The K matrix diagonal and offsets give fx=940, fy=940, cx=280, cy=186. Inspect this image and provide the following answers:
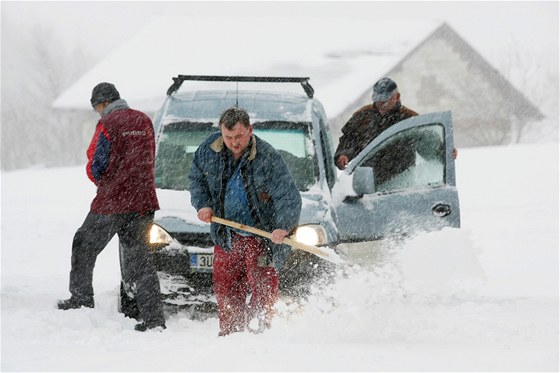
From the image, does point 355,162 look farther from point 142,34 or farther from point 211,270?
point 142,34

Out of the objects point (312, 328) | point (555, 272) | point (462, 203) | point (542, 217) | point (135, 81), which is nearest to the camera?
point (312, 328)

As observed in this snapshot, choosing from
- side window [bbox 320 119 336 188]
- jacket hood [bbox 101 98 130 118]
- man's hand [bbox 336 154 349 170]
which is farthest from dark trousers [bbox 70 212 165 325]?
man's hand [bbox 336 154 349 170]

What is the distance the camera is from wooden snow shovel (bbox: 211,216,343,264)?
574 centimetres

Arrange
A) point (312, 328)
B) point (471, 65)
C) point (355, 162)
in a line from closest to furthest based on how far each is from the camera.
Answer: point (312, 328) < point (355, 162) < point (471, 65)

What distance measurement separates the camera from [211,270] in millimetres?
6527

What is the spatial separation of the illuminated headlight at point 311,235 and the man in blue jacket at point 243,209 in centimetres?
54

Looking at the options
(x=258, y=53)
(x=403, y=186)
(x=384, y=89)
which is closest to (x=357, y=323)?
(x=403, y=186)

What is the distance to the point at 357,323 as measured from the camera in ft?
20.9

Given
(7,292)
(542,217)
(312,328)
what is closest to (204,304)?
(312,328)

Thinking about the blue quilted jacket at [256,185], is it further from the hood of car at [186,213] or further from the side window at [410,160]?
the side window at [410,160]

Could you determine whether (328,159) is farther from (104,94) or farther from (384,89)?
(104,94)

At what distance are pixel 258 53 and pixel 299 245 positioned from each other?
33621 millimetres

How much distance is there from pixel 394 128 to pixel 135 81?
104 ft

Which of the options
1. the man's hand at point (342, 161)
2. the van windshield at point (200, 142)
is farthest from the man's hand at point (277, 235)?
the man's hand at point (342, 161)
